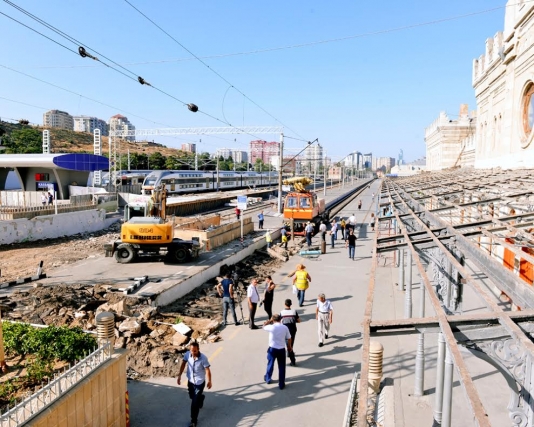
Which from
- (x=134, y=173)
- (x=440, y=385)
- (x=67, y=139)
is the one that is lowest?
(x=440, y=385)

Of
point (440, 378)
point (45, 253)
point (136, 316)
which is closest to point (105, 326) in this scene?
point (440, 378)

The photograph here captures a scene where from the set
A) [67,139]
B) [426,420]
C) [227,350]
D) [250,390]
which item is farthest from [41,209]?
[67,139]

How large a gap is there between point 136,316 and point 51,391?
6200 millimetres

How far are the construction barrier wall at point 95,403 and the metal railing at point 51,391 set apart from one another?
0.06 m

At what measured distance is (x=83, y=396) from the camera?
211 inches

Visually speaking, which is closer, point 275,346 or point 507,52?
point 275,346

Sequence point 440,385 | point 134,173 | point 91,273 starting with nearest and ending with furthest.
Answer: point 440,385 → point 91,273 → point 134,173

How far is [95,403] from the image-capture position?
5.61 m

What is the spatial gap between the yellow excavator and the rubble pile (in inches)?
126

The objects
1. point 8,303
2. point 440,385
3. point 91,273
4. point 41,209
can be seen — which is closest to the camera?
point 440,385

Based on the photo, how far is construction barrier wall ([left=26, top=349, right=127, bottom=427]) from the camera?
4867mm

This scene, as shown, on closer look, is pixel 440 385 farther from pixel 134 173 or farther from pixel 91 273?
pixel 134 173

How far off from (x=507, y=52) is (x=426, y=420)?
1935cm

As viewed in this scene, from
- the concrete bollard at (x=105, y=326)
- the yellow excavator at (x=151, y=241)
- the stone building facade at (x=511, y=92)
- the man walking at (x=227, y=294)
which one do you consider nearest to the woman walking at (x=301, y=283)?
the man walking at (x=227, y=294)
